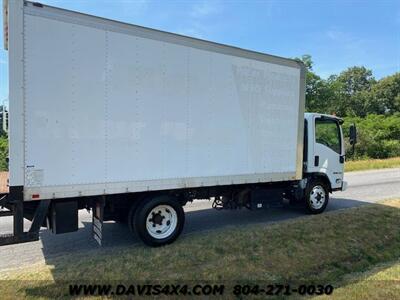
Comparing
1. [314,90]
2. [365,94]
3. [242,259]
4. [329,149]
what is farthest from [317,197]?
[365,94]

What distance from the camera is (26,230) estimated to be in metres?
6.00

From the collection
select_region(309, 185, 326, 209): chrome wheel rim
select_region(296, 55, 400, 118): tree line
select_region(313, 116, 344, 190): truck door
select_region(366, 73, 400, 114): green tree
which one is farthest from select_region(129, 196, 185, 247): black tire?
select_region(366, 73, 400, 114): green tree

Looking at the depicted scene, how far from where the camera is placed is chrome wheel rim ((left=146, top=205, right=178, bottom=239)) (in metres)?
6.95

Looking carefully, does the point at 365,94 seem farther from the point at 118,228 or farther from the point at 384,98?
the point at 118,228

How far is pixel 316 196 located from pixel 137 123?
17.5 feet

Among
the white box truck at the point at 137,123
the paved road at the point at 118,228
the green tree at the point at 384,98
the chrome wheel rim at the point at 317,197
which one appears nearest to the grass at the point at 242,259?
the paved road at the point at 118,228

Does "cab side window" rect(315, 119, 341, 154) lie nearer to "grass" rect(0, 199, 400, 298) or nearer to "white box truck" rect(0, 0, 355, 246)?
"white box truck" rect(0, 0, 355, 246)

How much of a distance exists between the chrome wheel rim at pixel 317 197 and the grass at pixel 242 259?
132 centimetres

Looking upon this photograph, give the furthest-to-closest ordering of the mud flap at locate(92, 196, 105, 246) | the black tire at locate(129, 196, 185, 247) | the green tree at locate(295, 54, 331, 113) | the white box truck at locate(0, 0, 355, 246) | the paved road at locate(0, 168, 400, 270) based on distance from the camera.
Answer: the green tree at locate(295, 54, 331, 113) → the black tire at locate(129, 196, 185, 247) → the paved road at locate(0, 168, 400, 270) → the mud flap at locate(92, 196, 105, 246) → the white box truck at locate(0, 0, 355, 246)

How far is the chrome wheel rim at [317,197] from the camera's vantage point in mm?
9766

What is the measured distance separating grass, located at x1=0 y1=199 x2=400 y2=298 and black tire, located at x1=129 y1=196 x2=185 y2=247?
0.21m

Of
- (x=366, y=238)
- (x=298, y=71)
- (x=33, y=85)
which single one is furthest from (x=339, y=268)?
(x=33, y=85)

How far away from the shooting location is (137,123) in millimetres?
6555

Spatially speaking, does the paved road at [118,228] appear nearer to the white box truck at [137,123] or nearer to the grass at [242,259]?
the grass at [242,259]
